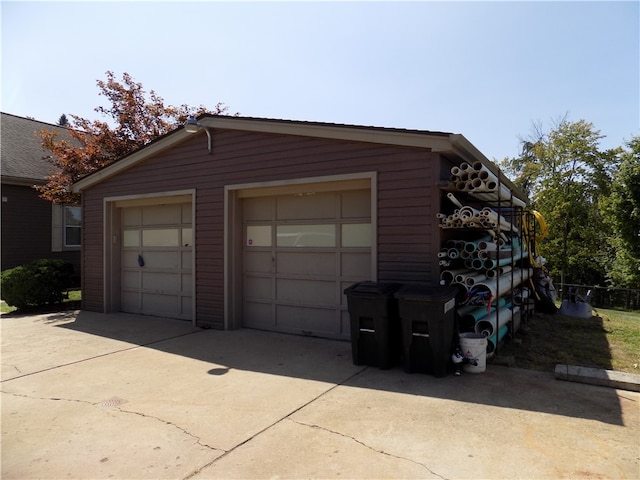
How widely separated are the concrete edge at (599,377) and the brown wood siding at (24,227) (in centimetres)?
1443

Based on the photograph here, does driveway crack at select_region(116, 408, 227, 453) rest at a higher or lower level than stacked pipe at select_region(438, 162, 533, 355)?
lower

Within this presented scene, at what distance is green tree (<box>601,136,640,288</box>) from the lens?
14.1 meters

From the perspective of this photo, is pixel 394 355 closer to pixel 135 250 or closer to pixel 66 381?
pixel 66 381

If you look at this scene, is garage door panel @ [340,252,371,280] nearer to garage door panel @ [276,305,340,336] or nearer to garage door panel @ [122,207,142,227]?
garage door panel @ [276,305,340,336]

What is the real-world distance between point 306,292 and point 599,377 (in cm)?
407

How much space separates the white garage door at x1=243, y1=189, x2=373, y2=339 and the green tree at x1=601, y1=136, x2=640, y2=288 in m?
12.7

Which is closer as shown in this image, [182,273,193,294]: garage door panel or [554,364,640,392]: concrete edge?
Result: [554,364,640,392]: concrete edge

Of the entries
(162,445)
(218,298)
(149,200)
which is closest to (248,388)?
(162,445)

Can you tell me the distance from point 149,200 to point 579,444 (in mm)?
8242

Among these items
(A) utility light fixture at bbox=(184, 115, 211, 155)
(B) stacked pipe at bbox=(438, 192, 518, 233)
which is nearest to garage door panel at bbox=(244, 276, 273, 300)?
Answer: (A) utility light fixture at bbox=(184, 115, 211, 155)

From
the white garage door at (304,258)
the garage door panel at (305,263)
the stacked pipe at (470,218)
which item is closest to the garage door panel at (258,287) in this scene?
the white garage door at (304,258)

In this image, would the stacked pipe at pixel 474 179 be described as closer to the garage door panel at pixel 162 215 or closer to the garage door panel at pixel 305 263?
the garage door panel at pixel 305 263

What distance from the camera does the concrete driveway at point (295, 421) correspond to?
9.30 ft

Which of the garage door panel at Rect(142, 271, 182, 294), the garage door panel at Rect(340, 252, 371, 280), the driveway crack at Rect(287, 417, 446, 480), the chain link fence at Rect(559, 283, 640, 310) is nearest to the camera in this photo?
the driveway crack at Rect(287, 417, 446, 480)
